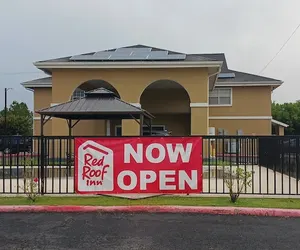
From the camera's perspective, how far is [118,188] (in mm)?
10156

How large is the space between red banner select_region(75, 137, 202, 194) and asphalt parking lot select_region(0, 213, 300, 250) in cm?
154

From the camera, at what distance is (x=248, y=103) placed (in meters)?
31.6

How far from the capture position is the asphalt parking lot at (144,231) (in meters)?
6.27

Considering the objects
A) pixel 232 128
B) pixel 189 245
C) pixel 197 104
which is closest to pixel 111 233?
pixel 189 245

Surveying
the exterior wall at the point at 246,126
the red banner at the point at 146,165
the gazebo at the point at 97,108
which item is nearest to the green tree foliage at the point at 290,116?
the exterior wall at the point at 246,126

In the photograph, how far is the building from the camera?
75.7ft

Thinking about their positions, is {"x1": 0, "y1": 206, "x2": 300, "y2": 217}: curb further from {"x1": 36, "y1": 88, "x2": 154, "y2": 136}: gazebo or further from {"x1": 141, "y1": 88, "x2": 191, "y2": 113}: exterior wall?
{"x1": 141, "y1": 88, "x2": 191, "y2": 113}: exterior wall

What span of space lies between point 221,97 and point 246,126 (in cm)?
302

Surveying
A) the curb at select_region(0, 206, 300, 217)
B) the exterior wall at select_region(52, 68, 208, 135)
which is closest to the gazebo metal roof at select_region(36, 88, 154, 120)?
the exterior wall at select_region(52, 68, 208, 135)

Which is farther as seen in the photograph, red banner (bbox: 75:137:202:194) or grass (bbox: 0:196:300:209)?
red banner (bbox: 75:137:202:194)

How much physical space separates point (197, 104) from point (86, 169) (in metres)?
13.8

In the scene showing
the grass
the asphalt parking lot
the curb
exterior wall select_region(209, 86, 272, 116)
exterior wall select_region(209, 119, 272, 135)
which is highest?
exterior wall select_region(209, 86, 272, 116)

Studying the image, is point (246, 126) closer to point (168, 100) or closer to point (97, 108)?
point (168, 100)

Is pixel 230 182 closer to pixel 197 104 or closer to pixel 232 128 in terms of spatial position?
pixel 197 104
